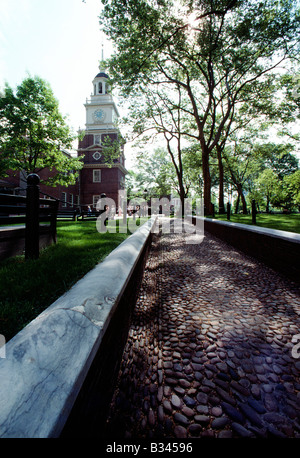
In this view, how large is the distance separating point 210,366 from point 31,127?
22.2m

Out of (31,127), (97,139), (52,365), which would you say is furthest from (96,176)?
(52,365)

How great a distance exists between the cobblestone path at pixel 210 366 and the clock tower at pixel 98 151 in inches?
1292

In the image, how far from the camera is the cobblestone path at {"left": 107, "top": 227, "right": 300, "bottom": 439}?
3.75ft

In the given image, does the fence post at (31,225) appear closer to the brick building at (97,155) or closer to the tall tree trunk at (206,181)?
the tall tree trunk at (206,181)

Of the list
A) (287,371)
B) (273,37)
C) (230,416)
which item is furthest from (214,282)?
(273,37)

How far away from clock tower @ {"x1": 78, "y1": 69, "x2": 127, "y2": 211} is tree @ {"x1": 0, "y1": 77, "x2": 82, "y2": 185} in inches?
597

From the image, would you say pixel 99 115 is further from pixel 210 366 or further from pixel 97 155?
pixel 210 366

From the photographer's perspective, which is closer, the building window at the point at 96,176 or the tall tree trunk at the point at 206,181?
the tall tree trunk at the point at 206,181

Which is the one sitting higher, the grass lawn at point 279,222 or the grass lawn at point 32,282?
the grass lawn at point 279,222

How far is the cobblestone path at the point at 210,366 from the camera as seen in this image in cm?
114

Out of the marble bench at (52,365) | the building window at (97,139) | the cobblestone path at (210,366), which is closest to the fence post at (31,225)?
the cobblestone path at (210,366)

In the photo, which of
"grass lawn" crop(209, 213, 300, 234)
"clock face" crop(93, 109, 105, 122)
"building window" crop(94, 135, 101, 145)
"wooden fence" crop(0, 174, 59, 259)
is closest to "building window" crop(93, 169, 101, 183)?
"building window" crop(94, 135, 101, 145)

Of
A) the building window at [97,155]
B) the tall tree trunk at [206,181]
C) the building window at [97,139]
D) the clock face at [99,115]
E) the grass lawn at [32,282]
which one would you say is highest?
the clock face at [99,115]

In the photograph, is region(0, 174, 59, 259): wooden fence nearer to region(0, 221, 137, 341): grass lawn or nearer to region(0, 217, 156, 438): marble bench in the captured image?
region(0, 221, 137, 341): grass lawn
